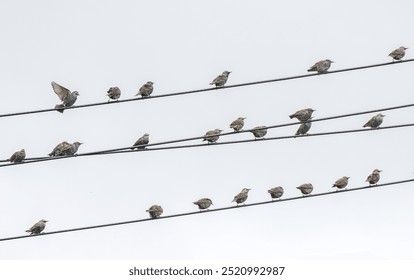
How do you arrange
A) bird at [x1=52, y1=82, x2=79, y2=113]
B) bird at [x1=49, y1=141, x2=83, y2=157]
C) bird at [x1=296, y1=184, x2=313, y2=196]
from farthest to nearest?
bird at [x1=296, y1=184, x2=313, y2=196] < bird at [x1=49, y1=141, x2=83, y2=157] < bird at [x1=52, y1=82, x2=79, y2=113]

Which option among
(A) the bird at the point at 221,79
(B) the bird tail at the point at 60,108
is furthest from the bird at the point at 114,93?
(B) the bird tail at the point at 60,108

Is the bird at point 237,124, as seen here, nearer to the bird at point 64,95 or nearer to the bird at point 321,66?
the bird at point 321,66

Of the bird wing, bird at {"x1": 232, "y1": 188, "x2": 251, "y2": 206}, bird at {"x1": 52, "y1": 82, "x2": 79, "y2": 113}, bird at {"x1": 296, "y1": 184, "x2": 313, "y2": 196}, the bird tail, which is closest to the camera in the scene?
the bird tail

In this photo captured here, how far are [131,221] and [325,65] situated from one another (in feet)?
27.2

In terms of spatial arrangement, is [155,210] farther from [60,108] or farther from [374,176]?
[60,108]

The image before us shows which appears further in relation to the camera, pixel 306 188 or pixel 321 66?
pixel 306 188

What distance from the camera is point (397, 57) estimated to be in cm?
2970

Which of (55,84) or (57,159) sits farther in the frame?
(55,84)

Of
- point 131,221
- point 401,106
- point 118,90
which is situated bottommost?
point 131,221

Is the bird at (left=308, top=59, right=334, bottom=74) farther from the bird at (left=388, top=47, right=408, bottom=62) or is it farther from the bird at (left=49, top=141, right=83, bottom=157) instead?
the bird at (left=49, top=141, right=83, bottom=157)

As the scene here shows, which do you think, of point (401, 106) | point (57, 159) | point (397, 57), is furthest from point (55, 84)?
point (397, 57)

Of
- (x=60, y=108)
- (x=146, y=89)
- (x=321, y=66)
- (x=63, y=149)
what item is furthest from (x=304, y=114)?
(x=60, y=108)

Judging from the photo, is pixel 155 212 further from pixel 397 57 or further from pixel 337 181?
pixel 397 57

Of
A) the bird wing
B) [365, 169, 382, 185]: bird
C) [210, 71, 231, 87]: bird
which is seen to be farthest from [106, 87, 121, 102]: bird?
[365, 169, 382, 185]: bird
